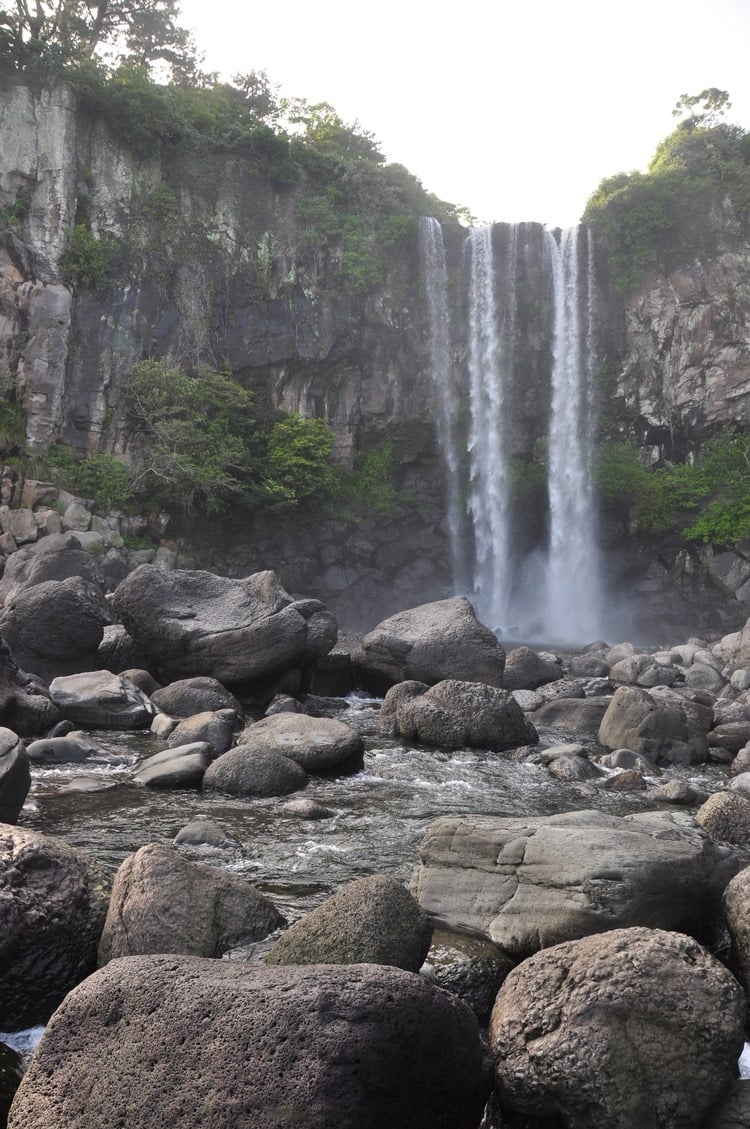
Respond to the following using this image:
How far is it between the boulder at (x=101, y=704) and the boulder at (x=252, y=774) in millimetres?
3360

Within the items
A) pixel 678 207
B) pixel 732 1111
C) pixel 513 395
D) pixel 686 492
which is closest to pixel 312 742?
pixel 732 1111

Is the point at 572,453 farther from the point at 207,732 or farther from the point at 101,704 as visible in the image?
the point at 207,732

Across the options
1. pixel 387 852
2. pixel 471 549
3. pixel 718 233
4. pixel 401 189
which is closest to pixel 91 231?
pixel 401 189

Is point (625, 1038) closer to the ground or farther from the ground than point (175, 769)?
farther from the ground

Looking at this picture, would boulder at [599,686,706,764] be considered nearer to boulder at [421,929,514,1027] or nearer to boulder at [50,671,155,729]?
boulder at [50,671,155,729]

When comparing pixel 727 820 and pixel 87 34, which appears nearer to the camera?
pixel 727 820

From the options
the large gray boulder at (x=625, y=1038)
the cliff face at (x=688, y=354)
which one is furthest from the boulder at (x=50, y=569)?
the cliff face at (x=688, y=354)

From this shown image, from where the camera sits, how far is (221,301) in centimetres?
3375

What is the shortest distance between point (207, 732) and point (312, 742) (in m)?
1.56

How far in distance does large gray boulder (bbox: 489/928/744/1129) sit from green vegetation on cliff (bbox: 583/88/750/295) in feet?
119

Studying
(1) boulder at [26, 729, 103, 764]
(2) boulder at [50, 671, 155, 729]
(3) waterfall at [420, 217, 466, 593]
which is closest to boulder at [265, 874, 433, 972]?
(1) boulder at [26, 729, 103, 764]

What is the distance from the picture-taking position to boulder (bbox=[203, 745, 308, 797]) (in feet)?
30.8

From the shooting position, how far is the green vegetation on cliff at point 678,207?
3597 cm

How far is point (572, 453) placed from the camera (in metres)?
35.5
